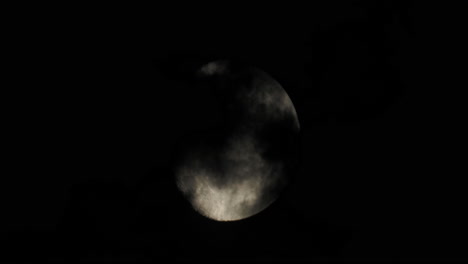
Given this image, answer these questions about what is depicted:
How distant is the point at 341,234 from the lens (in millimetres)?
4129

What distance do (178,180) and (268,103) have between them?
1.59 meters

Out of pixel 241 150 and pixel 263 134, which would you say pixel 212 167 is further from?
pixel 263 134

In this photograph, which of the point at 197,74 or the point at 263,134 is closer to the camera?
the point at 263,134

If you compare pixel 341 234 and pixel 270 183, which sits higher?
pixel 270 183

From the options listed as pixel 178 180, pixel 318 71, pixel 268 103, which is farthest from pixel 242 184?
pixel 318 71

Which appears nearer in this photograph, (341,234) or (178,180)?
(178,180)

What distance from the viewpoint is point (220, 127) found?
3223 mm

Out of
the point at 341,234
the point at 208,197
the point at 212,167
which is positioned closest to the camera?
the point at 212,167

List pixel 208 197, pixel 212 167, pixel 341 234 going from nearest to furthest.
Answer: pixel 212 167
pixel 208 197
pixel 341 234

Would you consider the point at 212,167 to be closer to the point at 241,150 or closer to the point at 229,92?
the point at 241,150

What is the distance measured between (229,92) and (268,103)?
54 centimetres

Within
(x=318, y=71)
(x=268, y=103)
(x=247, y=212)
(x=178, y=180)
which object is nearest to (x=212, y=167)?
(x=178, y=180)

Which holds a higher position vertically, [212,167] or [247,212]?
[212,167]

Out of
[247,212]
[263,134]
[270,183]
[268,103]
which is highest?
[268,103]
